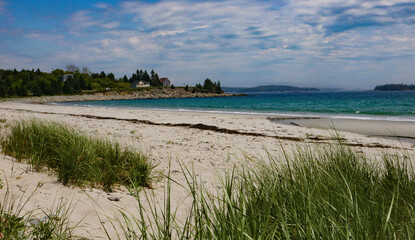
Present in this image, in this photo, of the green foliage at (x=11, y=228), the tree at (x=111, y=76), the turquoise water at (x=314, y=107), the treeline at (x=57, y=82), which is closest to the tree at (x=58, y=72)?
the treeline at (x=57, y=82)

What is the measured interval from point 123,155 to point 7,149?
221 centimetres

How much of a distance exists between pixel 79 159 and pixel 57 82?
107 meters

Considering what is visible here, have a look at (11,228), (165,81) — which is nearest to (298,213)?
(11,228)

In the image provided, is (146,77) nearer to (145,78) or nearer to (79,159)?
(145,78)

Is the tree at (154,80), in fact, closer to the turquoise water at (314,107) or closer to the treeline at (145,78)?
the treeline at (145,78)

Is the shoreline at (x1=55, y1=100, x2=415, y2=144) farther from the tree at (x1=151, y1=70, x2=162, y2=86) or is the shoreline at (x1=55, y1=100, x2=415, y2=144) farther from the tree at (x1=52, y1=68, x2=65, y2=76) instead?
the tree at (x1=52, y1=68, x2=65, y2=76)

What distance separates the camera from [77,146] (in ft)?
15.6

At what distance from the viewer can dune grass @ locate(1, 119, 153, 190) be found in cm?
439

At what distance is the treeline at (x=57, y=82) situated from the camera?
8719 centimetres

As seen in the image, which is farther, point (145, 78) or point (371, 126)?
point (145, 78)

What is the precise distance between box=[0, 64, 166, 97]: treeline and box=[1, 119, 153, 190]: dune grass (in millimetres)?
91607

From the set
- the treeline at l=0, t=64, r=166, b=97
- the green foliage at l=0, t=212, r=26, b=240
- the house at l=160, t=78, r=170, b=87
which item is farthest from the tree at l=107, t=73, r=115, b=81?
the green foliage at l=0, t=212, r=26, b=240

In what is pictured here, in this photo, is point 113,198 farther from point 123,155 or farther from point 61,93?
point 61,93

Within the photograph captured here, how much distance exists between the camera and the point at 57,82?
3910 inches
